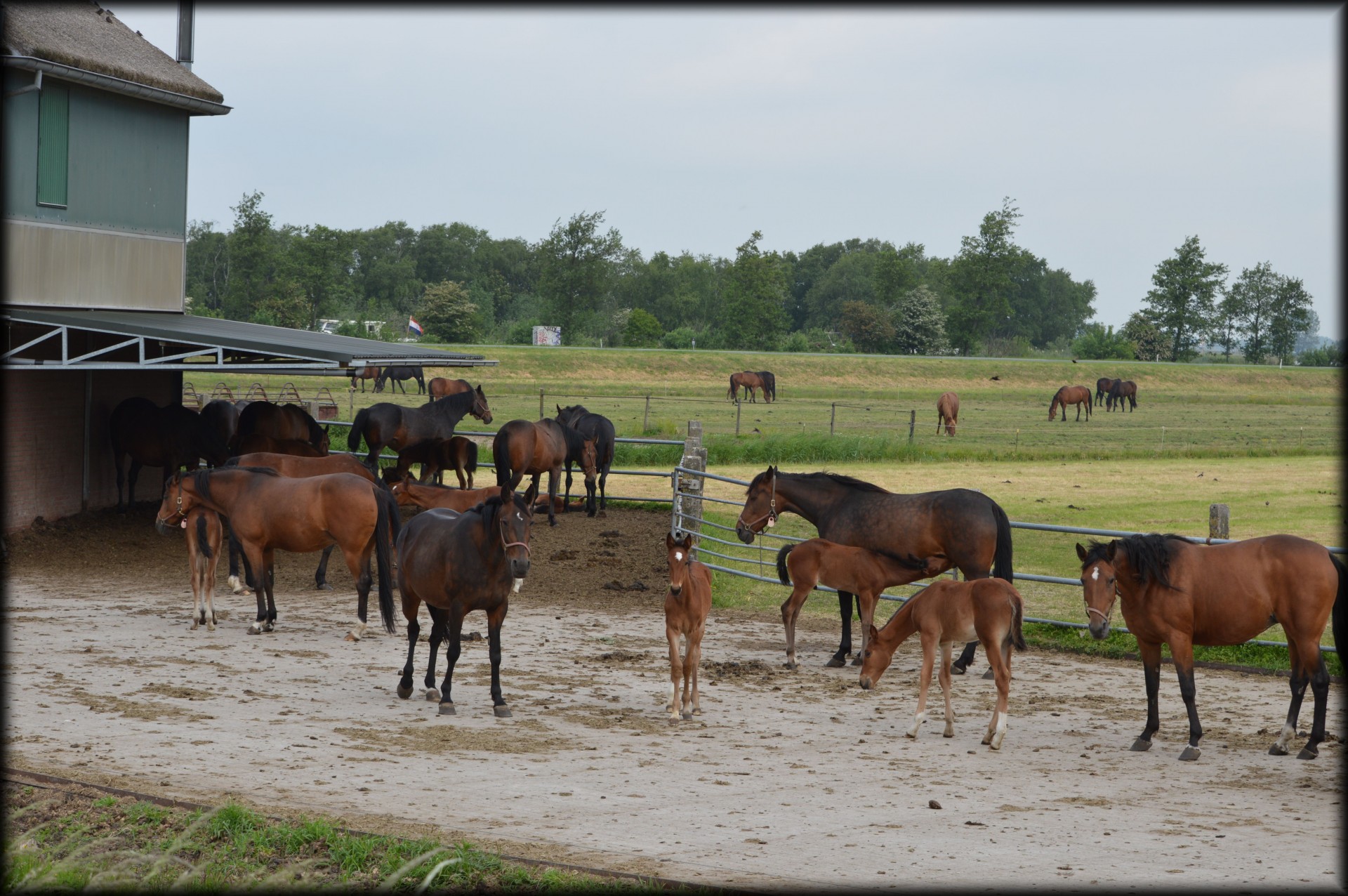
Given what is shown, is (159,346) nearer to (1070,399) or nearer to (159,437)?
(159,437)

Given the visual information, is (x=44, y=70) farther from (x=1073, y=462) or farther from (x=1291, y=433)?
(x=1291, y=433)

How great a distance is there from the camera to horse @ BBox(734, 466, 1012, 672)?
34.7 ft

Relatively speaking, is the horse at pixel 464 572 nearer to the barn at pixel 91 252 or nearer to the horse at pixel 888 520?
the horse at pixel 888 520

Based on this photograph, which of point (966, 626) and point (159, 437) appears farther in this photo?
point (159, 437)

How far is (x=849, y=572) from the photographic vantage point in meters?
10.3

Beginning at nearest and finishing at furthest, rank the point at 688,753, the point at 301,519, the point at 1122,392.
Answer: the point at 688,753 < the point at 301,519 < the point at 1122,392

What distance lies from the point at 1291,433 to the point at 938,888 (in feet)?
119

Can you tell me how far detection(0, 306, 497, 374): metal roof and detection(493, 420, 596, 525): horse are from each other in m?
1.35

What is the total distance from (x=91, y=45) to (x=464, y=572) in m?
10.6

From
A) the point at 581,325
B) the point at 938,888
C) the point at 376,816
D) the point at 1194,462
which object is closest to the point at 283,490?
the point at 376,816

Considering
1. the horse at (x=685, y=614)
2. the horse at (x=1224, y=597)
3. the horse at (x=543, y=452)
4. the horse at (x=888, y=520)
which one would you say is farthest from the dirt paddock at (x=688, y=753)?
the horse at (x=543, y=452)

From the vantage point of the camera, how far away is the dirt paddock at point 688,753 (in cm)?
577

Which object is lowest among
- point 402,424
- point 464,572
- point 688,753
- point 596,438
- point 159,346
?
point 688,753

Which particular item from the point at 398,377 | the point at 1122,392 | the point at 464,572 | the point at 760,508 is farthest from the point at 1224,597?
the point at 1122,392
